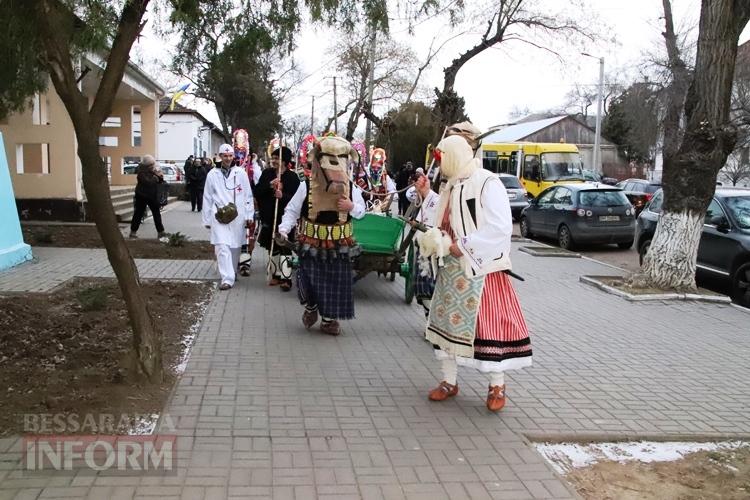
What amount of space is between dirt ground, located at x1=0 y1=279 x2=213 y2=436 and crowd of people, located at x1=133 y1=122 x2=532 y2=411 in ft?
4.31

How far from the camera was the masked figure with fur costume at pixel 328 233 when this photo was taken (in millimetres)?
6660

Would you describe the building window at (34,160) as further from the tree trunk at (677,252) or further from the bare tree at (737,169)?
the bare tree at (737,169)

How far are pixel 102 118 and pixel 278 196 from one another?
441 cm

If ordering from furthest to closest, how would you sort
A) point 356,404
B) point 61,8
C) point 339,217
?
point 339,217 < point 356,404 < point 61,8

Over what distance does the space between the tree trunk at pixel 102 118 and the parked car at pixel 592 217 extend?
1298 cm

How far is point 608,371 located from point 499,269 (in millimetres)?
2111

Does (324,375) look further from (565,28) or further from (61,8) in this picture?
(565,28)

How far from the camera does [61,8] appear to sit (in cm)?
447

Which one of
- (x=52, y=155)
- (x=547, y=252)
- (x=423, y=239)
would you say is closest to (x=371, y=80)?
(x=52, y=155)

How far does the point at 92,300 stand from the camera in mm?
7141

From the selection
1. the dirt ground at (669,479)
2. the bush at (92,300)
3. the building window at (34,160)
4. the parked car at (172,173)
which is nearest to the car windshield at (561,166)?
the building window at (34,160)

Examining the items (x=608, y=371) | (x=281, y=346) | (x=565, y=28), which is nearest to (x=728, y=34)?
(x=608, y=371)

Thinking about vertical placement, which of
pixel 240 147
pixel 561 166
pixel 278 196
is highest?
pixel 561 166

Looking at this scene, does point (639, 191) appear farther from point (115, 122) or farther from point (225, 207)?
point (225, 207)
